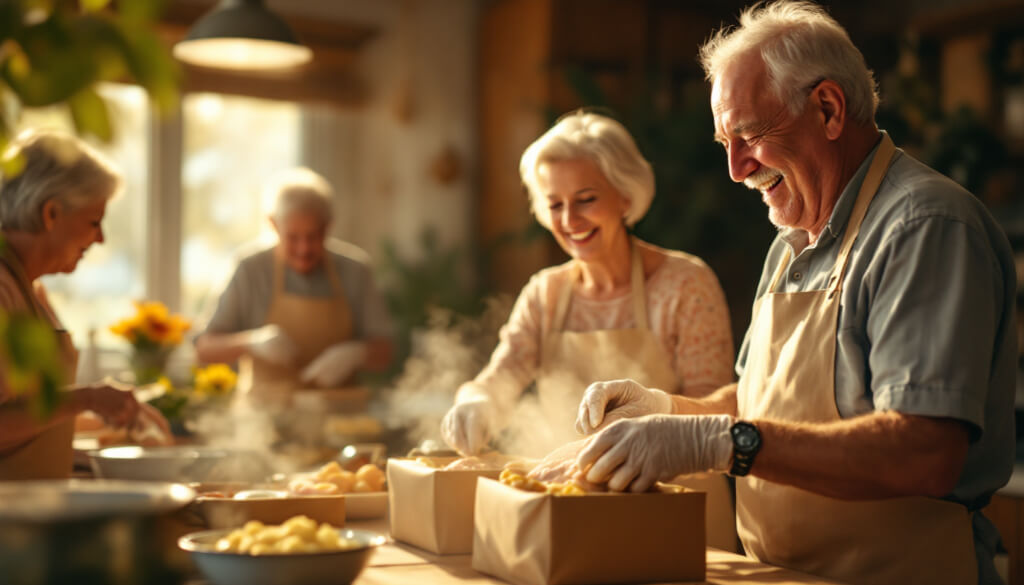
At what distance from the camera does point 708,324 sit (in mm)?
2318

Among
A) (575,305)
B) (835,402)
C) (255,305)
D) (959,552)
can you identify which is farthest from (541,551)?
(255,305)

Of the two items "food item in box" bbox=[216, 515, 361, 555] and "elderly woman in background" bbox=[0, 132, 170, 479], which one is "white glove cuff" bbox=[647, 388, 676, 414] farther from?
"elderly woman in background" bbox=[0, 132, 170, 479]

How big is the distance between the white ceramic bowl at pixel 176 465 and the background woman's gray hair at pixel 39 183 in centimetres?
49

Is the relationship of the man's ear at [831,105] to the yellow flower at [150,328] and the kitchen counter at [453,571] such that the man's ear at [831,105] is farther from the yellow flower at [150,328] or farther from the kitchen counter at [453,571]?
the yellow flower at [150,328]

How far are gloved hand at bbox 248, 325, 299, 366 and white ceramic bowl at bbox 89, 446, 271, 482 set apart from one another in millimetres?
1380

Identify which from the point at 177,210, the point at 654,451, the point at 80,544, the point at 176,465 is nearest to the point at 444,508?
the point at 654,451

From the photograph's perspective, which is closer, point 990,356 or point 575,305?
point 990,356

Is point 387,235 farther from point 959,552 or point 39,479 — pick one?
point 959,552

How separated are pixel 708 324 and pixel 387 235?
351 centimetres

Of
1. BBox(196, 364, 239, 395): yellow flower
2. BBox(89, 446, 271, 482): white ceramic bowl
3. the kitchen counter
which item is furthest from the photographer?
BBox(196, 364, 239, 395): yellow flower

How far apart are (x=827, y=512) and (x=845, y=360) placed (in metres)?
0.23

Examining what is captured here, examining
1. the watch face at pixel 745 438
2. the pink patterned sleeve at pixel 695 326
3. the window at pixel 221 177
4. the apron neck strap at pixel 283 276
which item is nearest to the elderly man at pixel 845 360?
the watch face at pixel 745 438

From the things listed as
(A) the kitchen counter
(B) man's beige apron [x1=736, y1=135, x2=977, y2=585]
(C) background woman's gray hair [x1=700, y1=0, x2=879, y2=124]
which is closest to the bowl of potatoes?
(A) the kitchen counter

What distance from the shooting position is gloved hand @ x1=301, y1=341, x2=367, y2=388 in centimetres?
366
